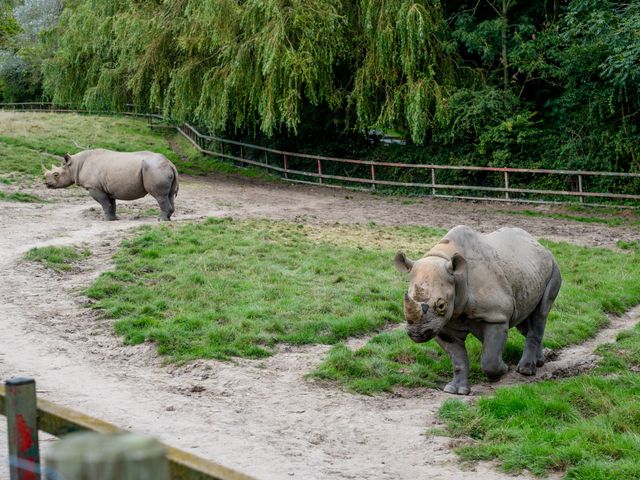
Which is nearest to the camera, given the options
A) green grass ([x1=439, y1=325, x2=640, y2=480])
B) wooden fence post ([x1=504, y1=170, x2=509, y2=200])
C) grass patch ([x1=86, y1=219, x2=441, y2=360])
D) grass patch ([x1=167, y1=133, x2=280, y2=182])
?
green grass ([x1=439, y1=325, x2=640, y2=480])

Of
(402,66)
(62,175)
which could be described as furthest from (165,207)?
(402,66)

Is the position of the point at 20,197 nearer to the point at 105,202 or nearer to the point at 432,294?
Result: the point at 105,202

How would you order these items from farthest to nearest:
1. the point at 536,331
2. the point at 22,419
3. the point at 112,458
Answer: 1. the point at 536,331
2. the point at 22,419
3. the point at 112,458

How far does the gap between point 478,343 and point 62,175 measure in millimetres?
13881

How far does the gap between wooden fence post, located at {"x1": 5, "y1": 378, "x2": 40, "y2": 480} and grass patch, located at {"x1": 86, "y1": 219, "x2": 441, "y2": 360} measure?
616 cm

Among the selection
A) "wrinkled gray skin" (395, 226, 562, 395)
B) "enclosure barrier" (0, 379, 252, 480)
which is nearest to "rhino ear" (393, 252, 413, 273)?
"wrinkled gray skin" (395, 226, 562, 395)

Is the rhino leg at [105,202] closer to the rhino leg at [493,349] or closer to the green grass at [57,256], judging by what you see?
the green grass at [57,256]

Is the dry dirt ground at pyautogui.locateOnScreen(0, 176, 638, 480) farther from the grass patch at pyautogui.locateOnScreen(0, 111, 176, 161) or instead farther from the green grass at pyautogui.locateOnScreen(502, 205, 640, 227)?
the grass patch at pyautogui.locateOnScreen(0, 111, 176, 161)

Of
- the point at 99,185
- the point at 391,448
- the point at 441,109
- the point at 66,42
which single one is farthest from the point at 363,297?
the point at 66,42

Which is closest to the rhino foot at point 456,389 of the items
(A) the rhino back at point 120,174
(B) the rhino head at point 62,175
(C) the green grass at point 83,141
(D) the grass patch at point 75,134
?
(A) the rhino back at point 120,174

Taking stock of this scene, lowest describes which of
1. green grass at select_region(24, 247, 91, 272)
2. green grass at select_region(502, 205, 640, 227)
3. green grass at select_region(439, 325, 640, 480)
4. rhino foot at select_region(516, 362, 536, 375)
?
rhino foot at select_region(516, 362, 536, 375)

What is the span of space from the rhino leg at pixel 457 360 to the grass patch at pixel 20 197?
15.5 metres

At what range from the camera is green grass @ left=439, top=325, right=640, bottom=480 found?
6.66 metres

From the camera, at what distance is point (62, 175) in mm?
21219
